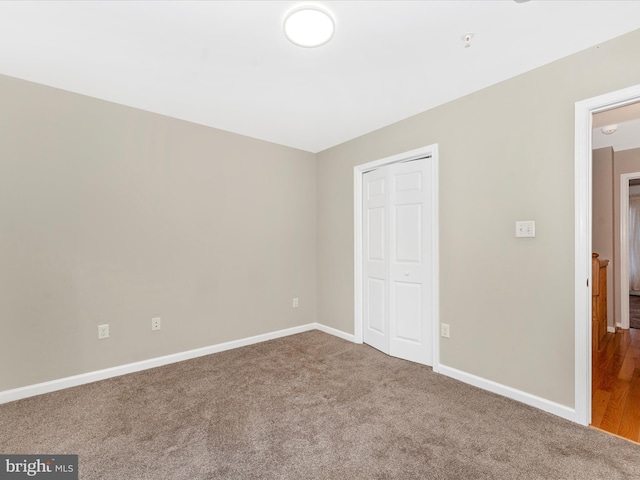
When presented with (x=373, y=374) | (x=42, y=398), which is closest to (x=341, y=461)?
(x=373, y=374)

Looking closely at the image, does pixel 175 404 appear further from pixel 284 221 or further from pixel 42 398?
pixel 284 221

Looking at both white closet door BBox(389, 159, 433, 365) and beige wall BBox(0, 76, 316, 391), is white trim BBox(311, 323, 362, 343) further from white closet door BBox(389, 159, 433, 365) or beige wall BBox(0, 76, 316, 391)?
white closet door BBox(389, 159, 433, 365)

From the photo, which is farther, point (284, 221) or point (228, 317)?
point (284, 221)

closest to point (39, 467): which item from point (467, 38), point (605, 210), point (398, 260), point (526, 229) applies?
point (398, 260)

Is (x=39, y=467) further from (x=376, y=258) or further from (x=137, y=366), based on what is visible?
(x=376, y=258)

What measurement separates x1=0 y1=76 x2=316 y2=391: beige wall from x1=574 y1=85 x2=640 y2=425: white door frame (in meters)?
2.91

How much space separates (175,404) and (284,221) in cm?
234

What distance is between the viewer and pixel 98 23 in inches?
69.8

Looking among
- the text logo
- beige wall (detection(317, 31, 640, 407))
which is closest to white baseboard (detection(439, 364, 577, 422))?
beige wall (detection(317, 31, 640, 407))

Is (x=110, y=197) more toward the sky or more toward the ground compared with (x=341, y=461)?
more toward the sky

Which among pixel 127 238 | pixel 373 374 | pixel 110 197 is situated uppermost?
pixel 110 197

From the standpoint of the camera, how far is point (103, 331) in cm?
266

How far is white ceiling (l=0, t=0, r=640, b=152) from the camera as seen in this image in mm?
1667

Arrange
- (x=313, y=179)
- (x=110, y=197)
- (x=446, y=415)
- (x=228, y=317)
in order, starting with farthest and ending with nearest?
1. (x=313, y=179)
2. (x=228, y=317)
3. (x=110, y=197)
4. (x=446, y=415)
